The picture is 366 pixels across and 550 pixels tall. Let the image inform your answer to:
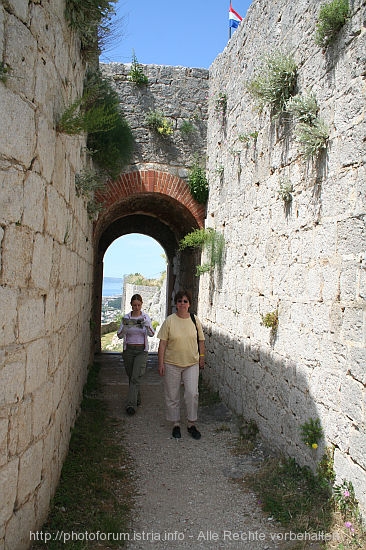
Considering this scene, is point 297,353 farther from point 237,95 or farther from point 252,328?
point 237,95

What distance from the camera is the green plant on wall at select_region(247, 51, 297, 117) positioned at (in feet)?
15.0

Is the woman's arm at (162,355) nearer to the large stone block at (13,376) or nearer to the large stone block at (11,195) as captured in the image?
the large stone block at (13,376)

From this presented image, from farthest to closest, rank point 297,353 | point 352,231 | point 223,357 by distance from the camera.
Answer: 1. point 223,357
2. point 297,353
3. point 352,231

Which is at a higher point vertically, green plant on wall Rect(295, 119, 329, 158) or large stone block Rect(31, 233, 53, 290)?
green plant on wall Rect(295, 119, 329, 158)

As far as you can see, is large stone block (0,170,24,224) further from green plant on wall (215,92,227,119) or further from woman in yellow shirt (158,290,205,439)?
green plant on wall (215,92,227,119)

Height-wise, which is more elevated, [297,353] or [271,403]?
[297,353]

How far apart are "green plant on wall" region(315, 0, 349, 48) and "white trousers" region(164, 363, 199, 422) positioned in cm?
362

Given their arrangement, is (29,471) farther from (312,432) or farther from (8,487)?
(312,432)

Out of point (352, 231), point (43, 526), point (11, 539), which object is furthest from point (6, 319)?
point (352, 231)

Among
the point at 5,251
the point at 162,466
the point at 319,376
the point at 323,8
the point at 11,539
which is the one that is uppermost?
the point at 323,8

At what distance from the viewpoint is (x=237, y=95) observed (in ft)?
22.5

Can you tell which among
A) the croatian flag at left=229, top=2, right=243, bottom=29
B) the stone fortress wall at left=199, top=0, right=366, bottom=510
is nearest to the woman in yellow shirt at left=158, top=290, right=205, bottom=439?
the stone fortress wall at left=199, top=0, right=366, bottom=510

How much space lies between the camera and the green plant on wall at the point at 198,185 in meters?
8.35

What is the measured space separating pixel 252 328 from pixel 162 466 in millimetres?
1886
